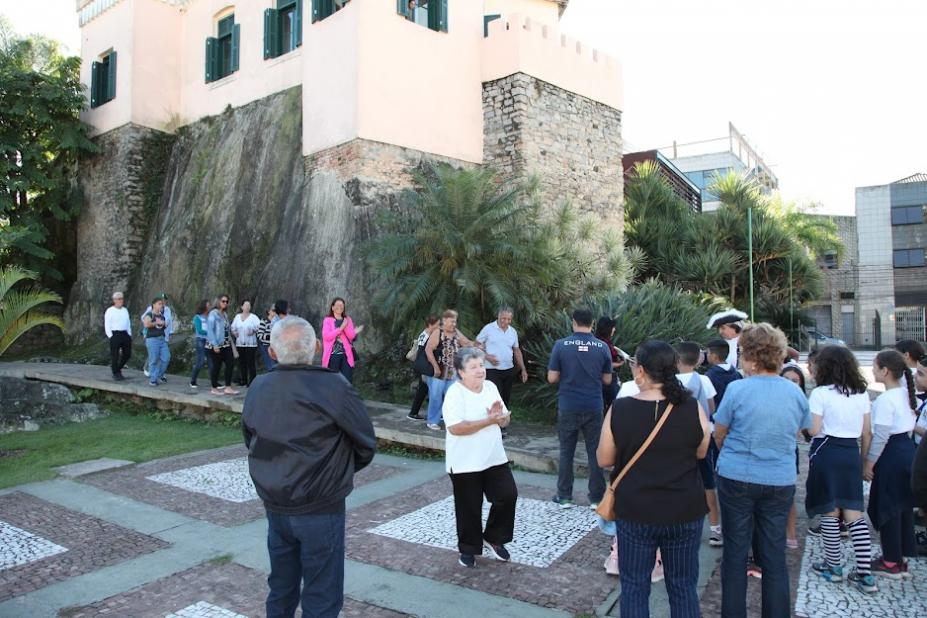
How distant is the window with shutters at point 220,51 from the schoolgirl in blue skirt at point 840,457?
54.4ft

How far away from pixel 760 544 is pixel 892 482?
1530 millimetres

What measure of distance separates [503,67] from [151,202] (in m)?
10.5

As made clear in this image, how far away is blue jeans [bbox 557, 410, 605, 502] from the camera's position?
5.48 m

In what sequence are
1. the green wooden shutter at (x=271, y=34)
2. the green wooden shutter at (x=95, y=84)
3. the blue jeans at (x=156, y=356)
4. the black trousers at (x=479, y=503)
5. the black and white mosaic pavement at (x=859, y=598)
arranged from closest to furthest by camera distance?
the black and white mosaic pavement at (x=859, y=598)
the black trousers at (x=479, y=503)
the blue jeans at (x=156, y=356)
the green wooden shutter at (x=271, y=34)
the green wooden shutter at (x=95, y=84)

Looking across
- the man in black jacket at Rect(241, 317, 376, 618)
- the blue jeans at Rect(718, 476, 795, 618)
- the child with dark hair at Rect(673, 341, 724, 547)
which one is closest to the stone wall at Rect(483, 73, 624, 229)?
the child with dark hair at Rect(673, 341, 724, 547)

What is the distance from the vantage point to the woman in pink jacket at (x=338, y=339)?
911 centimetres

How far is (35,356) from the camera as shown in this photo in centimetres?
1747

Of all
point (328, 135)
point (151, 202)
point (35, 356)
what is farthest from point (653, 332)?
point (35, 356)

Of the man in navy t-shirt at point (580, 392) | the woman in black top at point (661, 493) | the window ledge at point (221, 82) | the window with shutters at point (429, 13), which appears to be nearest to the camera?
the woman in black top at point (661, 493)

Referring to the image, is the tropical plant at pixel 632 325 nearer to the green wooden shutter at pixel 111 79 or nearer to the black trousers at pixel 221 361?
the black trousers at pixel 221 361

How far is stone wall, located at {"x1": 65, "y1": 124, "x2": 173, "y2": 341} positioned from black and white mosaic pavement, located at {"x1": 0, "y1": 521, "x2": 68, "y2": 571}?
45.9ft

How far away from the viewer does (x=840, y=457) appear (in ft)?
13.5

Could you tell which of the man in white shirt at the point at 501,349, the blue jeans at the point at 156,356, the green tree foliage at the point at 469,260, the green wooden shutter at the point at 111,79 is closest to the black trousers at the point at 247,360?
the blue jeans at the point at 156,356

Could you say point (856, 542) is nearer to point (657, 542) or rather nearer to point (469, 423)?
point (657, 542)
